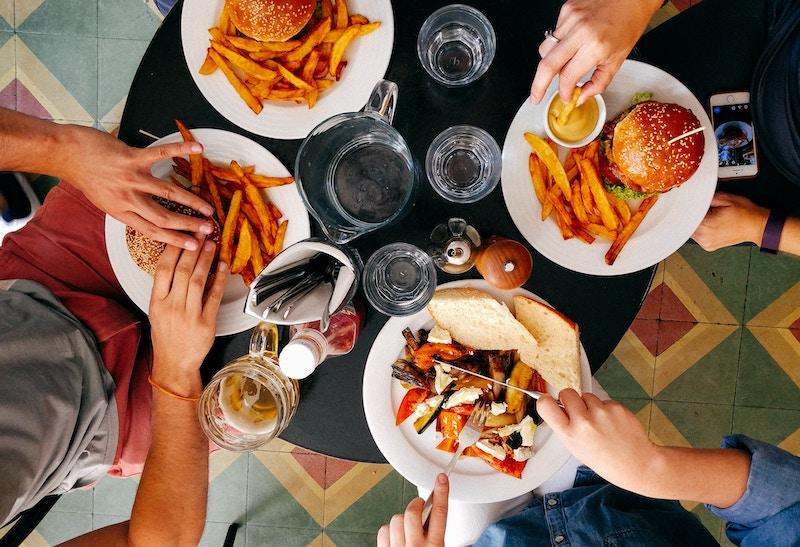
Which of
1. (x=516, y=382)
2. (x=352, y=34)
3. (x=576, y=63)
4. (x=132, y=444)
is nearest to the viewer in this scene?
(x=576, y=63)

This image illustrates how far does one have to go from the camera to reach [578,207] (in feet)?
5.10

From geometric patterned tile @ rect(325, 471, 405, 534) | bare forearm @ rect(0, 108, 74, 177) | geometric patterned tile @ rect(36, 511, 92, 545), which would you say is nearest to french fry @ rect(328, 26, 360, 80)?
bare forearm @ rect(0, 108, 74, 177)

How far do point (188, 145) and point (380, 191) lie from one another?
0.50 meters

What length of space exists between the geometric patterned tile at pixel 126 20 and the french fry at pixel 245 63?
4.53ft

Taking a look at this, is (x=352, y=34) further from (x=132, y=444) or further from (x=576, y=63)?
(x=132, y=444)

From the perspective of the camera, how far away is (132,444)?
1817 millimetres

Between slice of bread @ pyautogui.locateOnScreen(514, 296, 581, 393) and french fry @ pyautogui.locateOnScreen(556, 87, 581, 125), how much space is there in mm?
465

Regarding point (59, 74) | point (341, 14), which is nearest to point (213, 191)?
point (341, 14)

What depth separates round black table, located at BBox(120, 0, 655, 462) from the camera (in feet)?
5.31

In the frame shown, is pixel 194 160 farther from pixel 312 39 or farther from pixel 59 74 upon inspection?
pixel 59 74

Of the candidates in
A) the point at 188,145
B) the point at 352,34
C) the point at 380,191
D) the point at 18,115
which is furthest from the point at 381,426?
the point at 18,115

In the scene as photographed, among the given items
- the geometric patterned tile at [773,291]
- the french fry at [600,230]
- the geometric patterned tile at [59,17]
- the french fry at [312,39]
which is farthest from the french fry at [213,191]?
the geometric patterned tile at [773,291]

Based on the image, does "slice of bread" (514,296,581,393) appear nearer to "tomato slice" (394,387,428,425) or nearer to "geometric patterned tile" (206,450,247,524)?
"tomato slice" (394,387,428,425)

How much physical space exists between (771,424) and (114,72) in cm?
332
